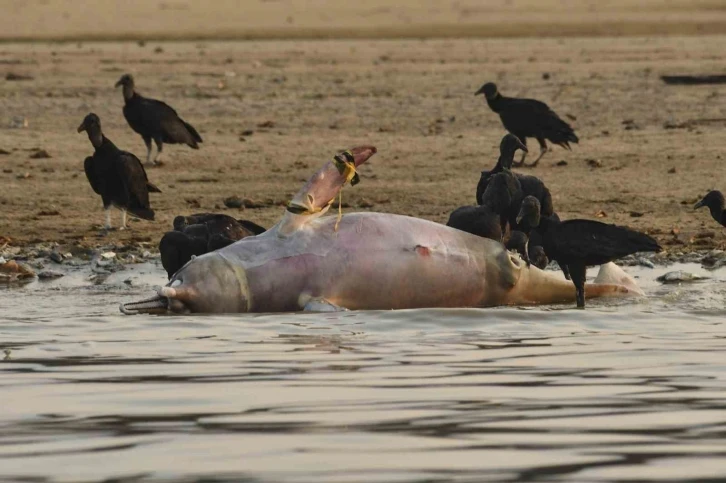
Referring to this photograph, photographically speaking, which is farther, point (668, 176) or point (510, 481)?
point (668, 176)

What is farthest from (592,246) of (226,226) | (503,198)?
(226,226)

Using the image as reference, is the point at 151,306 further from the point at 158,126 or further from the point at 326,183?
the point at 158,126

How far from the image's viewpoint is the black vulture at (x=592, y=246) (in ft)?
28.9

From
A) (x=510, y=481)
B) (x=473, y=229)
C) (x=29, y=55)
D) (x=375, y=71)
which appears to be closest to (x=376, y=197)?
(x=473, y=229)

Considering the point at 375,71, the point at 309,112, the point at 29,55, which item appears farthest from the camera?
the point at 29,55

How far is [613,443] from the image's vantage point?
198 inches

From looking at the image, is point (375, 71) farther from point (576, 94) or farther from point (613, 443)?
point (613, 443)

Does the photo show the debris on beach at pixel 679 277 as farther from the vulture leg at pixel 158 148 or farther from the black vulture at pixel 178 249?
the vulture leg at pixel 158 148

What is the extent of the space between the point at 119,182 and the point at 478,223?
12.7 feet

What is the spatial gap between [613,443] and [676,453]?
20cm

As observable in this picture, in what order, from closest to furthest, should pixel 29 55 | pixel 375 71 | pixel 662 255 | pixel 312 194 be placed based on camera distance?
pixel 312 194, pixel 662 255, pixel 375 71, pixel 29 55

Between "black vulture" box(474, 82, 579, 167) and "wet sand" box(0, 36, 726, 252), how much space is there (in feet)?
0.85

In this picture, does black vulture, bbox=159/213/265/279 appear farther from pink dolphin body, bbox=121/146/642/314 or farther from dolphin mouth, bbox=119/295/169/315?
dolphin mouth, bbox=119/295/169/315

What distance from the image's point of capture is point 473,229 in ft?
28.8
